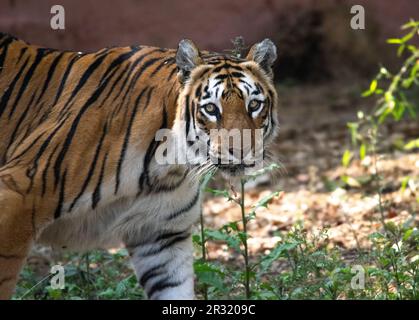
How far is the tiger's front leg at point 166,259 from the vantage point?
4523 millimetres

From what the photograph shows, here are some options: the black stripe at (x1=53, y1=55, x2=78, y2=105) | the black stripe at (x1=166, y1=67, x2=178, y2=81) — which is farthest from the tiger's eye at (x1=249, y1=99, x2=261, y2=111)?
the black stripe at (x1=53, y1=55, x2=78, y2=105)

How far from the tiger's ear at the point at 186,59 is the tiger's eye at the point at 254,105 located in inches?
12.9

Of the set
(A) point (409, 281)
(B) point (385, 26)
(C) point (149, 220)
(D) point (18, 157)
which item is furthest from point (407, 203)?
(B) point (385, 26)

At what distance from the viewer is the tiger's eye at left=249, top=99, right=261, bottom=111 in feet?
13.2

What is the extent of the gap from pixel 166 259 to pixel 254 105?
100 cm

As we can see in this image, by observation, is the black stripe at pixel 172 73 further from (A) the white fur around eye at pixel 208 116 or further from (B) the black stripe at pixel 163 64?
(A) the white fur around eye at pixel 208 116

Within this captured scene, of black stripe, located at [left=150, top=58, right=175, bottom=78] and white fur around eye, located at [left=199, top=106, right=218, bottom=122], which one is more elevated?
black stripe, located at [left=150, top=58, right=175, bottom=78]

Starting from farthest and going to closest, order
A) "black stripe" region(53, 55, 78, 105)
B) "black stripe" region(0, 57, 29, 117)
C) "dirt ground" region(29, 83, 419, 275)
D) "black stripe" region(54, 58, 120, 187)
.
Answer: "dirt ground" region(29, 83, 419, 275) < "black stripe" region(0, 57, 29, 117) < "black stripe" region(53, 55, 78, 105) < "black stripe" region(54, 58, 120, 187)

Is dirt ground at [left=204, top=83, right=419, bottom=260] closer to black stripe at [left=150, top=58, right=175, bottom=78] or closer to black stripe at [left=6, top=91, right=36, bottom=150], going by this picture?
black stripe at [left=150, top=58, right=175, bottom=78]

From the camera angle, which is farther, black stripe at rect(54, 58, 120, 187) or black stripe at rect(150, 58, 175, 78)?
Result: black stripe at rect(150, 58, 175, 78)

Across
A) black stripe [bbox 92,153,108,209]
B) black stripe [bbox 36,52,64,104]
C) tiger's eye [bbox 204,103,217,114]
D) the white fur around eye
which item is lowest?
black stripe [bbox 92,153,108,209]

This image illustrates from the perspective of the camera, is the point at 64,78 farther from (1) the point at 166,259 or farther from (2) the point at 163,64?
(1) the point at 166,259

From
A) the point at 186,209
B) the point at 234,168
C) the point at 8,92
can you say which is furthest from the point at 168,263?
the point at 8,92
